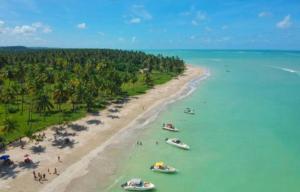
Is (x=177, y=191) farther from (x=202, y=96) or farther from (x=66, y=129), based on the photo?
(x=202, y=96)

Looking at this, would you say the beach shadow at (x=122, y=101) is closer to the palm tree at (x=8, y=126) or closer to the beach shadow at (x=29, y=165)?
the palm tree at (x=8, y=126)

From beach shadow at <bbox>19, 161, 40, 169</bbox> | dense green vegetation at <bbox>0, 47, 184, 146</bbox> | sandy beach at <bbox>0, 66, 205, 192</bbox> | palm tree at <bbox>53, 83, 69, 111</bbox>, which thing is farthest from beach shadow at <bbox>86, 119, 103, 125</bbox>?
beach shadow at <bbox>19, 161, 40, 169</bbox>

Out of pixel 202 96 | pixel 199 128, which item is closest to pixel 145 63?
pixel 202 96

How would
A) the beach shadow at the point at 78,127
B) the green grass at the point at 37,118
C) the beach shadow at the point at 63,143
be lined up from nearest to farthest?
the beach shadow at the point at 63,143 → the green grass at the point at 37,118 → the beach shadow at the point at 78,127

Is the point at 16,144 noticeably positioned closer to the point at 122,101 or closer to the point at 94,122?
the point at 94,122

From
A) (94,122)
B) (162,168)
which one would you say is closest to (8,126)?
(94,122)

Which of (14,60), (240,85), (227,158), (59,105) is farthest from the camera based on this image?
(14,60)

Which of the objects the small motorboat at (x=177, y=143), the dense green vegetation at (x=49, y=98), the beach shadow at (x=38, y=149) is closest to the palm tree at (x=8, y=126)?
the dense green vegetation at (x=49, y=98)

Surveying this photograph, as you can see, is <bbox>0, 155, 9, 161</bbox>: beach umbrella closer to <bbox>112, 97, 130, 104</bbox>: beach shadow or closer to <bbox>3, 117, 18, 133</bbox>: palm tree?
<bbox>3, 117, 18, 133</bbox>: palm tree
